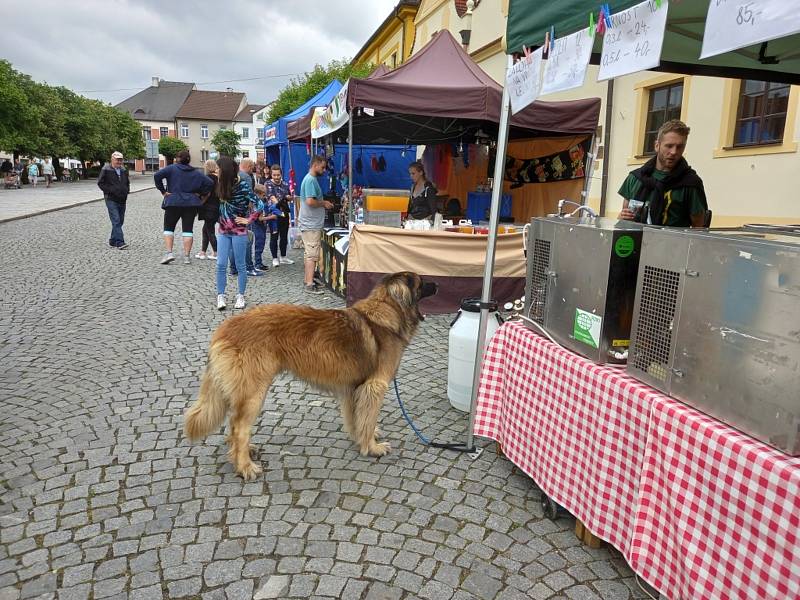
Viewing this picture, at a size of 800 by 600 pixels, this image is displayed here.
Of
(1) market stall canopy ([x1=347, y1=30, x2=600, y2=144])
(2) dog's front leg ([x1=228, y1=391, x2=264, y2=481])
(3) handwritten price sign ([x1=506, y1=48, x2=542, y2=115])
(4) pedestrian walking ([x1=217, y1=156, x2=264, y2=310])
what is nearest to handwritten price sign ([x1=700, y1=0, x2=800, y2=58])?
(3) handwritten price sign ([x1=506, y1=48, x2=542, y2=115])

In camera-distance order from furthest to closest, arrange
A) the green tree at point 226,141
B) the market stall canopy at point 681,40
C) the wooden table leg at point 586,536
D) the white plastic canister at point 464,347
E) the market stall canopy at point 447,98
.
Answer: the green tree at point 226,141 < the market stall canopy at point 447,98 < the white plastic canister at point 464,347 < the market stall canopy at point 681,40 < the wooden table leg at point 586,536

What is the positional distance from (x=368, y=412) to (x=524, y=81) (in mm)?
2072

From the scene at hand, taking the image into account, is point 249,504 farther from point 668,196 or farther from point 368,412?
point 668,196

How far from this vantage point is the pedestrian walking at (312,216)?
24.8 ft

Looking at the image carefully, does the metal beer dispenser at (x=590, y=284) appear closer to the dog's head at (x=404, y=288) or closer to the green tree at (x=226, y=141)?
the dog's head at (x=404, y=288)

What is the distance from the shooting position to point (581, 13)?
262 cm

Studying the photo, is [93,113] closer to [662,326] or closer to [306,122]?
[306,122]

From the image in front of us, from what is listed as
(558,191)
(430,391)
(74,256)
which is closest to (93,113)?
(74,256)

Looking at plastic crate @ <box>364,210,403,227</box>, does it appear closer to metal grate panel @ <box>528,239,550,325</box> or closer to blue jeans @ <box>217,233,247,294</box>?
blue jeans @ <box>217,233,247,294</box>

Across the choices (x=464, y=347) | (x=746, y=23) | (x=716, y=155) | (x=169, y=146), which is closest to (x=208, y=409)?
(x=464, y=347)

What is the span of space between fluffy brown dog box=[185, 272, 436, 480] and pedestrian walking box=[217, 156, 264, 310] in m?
3.54

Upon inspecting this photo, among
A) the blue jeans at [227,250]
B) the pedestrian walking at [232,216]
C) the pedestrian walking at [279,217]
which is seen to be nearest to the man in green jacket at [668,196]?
the pedestrian walking at [232,216]

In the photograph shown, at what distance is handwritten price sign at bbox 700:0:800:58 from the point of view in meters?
1.59

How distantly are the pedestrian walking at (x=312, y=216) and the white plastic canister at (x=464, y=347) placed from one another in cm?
402
